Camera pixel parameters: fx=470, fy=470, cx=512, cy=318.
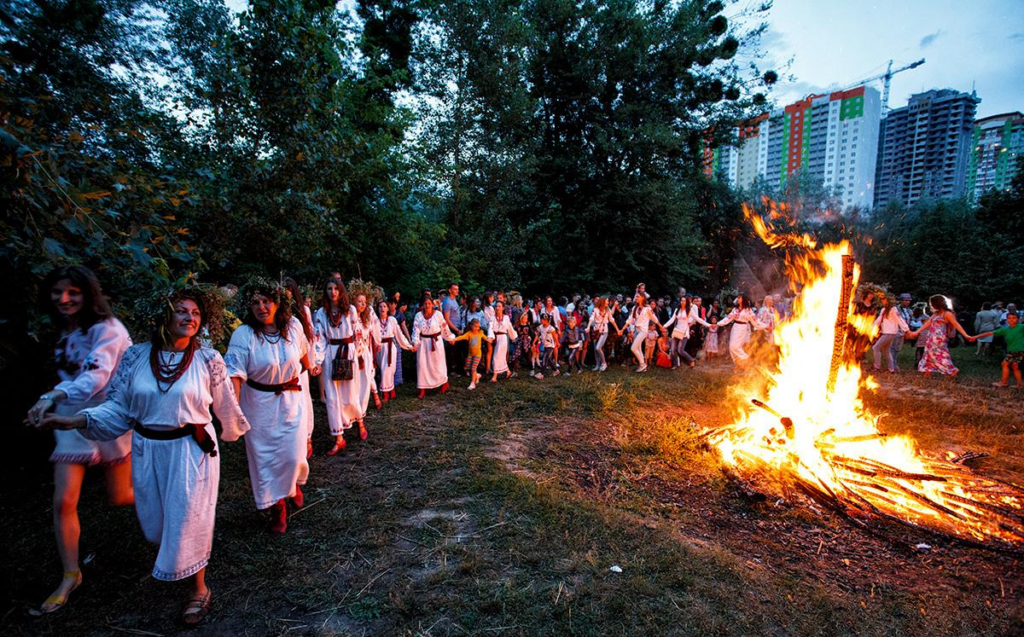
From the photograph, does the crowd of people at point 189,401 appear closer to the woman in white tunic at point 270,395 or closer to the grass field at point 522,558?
the woman in white tunic at point 270,395

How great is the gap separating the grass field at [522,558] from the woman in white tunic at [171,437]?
0.53m

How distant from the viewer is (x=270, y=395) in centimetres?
407

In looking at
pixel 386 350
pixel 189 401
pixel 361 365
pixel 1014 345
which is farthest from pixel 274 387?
pixel 1014 345

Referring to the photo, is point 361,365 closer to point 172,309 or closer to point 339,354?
point 339,354

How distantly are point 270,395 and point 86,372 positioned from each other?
4.06 ft

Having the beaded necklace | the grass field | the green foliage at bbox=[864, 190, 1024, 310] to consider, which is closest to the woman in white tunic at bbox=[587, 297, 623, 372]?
the grass field

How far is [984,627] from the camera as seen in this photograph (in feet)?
9.96

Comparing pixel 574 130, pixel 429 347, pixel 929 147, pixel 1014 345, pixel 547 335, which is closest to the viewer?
pixel 429 347

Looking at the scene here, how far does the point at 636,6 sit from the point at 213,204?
19652mm

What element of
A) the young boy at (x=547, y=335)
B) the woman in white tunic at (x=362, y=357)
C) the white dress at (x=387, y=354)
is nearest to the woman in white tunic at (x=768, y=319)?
the young boy at (x=547, y=335)

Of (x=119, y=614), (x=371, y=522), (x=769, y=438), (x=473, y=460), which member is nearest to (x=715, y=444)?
(x=769, y=438)

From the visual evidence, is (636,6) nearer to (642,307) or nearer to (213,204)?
(642,307)

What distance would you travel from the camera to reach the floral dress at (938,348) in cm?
1062

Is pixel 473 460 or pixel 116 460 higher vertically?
pixel 116 460
